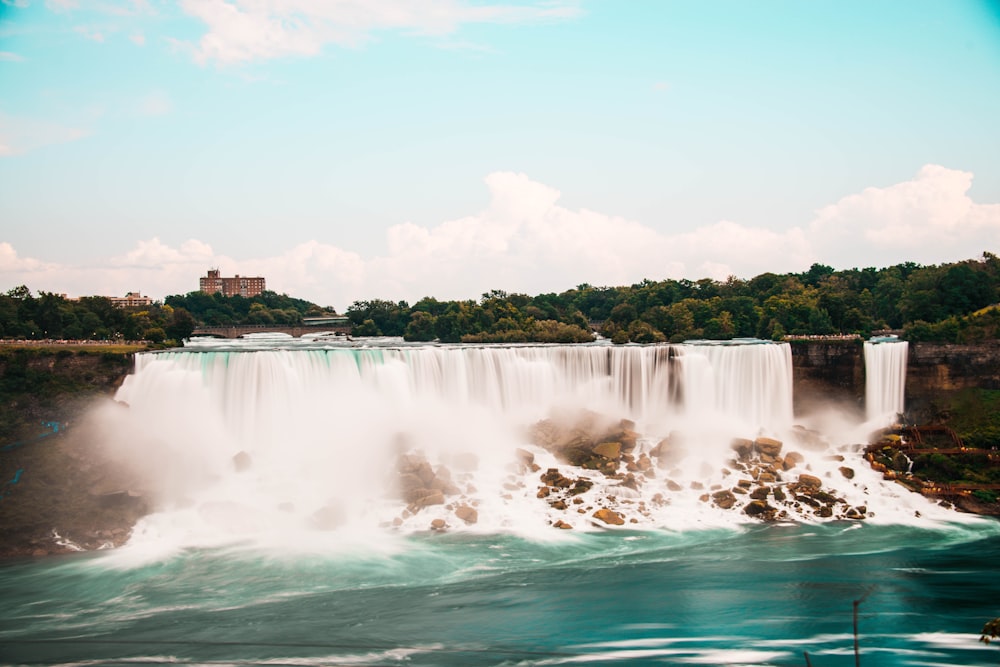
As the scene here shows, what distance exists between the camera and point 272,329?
293 ft

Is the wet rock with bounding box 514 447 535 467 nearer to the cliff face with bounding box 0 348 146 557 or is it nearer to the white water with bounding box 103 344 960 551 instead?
the white water with bounding box 103 344 960 551

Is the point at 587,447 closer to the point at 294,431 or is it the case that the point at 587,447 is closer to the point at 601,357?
the point at 601,357

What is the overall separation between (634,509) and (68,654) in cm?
1738

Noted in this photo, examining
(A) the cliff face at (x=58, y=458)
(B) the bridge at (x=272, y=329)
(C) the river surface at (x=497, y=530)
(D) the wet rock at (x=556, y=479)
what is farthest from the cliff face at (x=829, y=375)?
(B) the bridge at (x=272, y=329)

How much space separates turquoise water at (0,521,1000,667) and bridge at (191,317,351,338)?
63967 mm

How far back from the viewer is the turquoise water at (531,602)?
650 inches

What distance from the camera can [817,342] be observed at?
3672 cm

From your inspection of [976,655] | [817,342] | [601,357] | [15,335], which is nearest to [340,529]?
[601,357]

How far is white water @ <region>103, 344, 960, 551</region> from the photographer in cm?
2600

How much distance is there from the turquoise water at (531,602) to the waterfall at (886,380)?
1154 centimetres

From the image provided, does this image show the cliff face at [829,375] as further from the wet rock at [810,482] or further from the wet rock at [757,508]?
the wet rock at [757,508]

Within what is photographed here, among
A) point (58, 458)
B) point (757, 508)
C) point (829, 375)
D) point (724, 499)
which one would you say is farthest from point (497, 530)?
point (829, 375)

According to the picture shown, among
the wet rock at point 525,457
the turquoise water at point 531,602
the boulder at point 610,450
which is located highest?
the boulder at point 610,450

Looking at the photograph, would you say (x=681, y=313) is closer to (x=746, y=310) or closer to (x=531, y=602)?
(x=746, y=310)
